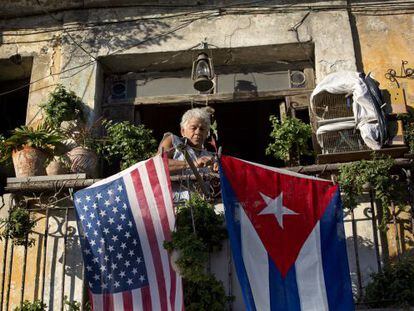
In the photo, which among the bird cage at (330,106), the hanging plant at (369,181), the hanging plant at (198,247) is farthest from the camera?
the bird cage at (330,106)

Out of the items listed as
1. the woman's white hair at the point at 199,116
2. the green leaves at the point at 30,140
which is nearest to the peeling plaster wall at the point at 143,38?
the green leaves at the point at 30,140

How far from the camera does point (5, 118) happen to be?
39.3 feet

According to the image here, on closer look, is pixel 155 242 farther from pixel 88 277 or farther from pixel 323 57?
pixel 323 57

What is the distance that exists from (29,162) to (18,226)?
90 cm

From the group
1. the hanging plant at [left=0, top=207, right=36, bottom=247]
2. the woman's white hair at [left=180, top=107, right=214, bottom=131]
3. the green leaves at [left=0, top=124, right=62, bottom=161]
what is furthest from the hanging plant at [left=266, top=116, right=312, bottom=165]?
the hanging plant at [left=0, top=207, right=36, bottom=247]

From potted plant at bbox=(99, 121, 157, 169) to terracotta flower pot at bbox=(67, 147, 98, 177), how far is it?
21 cm

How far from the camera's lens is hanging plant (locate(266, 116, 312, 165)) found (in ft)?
30.1

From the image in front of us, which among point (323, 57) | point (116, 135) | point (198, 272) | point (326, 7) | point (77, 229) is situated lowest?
point (198, 272)

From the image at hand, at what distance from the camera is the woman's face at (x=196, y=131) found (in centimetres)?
897

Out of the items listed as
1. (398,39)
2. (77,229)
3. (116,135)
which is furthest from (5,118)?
(398,39)

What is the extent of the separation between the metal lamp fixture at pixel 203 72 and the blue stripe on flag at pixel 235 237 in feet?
8.80

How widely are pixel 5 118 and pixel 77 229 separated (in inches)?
169

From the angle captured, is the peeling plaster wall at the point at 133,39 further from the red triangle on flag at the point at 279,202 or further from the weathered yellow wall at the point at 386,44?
the red triangle on flag at the point at 279,202

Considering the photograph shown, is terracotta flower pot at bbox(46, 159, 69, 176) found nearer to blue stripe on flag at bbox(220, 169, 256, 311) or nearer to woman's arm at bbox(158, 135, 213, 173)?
woman's arm at bbox(158, 135, 213, 173)
